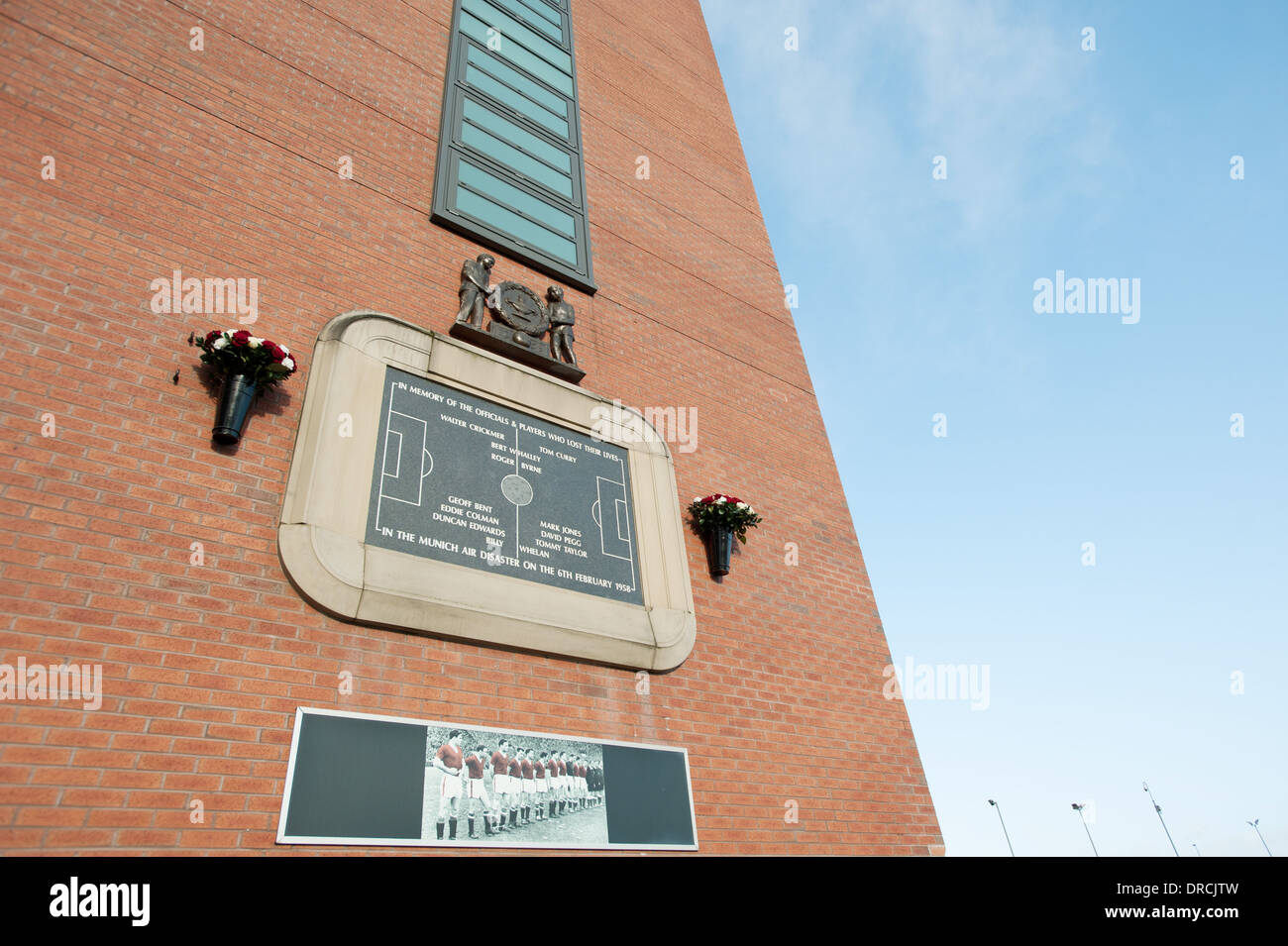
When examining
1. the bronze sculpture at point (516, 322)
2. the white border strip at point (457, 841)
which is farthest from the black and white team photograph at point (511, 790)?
the bronze sculpture at point (516, 322)

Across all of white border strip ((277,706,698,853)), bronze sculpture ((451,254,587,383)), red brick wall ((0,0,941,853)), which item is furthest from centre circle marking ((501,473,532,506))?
white border strip ((277,706,698,853))

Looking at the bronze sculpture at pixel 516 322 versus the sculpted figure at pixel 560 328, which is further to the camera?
the sculpted figure at pixel 560 328

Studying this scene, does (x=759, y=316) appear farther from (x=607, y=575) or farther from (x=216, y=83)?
(x=216, y=83)

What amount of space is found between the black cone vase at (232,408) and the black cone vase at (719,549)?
3454 mm

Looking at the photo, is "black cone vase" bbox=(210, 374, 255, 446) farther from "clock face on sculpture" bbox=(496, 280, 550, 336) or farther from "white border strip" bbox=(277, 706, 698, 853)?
"clock face on sculpture" bbox=(496, 280, 550, 336)

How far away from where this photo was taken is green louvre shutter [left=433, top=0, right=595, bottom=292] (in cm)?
726

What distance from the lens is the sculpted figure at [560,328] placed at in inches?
259

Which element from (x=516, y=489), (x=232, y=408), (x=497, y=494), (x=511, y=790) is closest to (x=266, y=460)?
(x=232, y=408)

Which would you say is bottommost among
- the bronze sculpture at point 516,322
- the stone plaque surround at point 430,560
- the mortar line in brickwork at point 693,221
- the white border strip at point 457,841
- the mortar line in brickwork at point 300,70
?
the white border strip at point 457,841

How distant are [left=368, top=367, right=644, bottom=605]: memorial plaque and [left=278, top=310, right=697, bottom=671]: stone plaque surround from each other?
0.27 feet

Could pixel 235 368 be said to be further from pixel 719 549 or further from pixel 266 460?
pixel 719 549

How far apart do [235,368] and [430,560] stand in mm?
1534

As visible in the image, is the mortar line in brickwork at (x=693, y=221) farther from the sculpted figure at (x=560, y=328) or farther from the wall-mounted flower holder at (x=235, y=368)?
the wall-mounted flower holder at (x=235, y=368)
